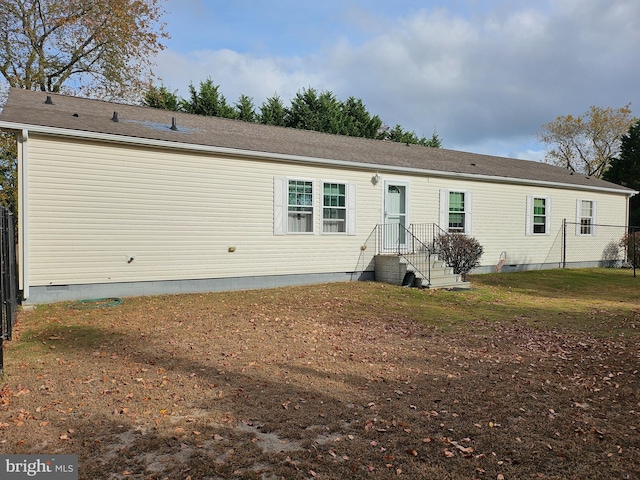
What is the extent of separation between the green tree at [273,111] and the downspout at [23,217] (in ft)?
64.4

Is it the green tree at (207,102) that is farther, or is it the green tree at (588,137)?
the green tree at (588,137)

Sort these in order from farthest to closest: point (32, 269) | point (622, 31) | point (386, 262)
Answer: point (622, 31) < point (386, 262) < point (32, 269)

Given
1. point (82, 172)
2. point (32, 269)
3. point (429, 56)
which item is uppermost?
point (429, 56)

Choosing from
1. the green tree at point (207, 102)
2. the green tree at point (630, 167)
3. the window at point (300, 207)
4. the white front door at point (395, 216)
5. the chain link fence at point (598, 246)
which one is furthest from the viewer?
the green tree at point (630, 167)

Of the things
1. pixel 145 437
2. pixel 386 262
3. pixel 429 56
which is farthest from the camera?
pixel 429 56

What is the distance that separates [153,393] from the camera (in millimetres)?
4164

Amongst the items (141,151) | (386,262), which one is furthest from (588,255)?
(141,151)

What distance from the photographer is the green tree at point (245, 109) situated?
87.1ft

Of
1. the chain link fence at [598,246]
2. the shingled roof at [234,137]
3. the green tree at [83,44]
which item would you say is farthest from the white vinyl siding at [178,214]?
the green tree at [83,44]

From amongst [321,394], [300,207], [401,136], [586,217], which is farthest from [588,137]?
[321,394]

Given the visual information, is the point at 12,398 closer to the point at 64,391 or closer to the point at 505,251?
the point at 64,391

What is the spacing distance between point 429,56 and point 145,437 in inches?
916

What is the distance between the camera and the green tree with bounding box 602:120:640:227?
27.1m

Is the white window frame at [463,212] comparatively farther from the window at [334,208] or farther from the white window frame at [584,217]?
the white window frame at [584,217]
